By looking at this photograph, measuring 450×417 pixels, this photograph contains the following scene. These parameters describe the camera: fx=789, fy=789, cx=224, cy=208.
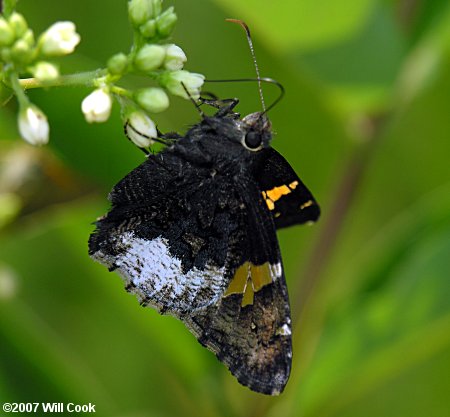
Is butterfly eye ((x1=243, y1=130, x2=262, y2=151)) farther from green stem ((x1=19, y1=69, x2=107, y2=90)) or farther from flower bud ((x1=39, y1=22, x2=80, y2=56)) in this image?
flower bud ((x1=39, y1=22, x2=80, y2=56))

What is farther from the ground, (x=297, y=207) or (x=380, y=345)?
(x=297, y=207)

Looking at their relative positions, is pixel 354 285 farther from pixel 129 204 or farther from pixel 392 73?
pixel 129 204

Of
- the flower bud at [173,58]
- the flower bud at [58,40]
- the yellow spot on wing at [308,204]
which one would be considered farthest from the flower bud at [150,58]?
the yellow spot on wing at [308,204]

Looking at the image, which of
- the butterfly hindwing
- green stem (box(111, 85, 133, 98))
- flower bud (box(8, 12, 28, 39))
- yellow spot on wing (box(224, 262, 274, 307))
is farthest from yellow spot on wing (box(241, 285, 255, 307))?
flower bud (box(8, 12, 28, 39))

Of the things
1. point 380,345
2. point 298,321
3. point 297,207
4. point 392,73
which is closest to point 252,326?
point 297,207

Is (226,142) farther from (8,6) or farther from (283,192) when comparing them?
(8,6)

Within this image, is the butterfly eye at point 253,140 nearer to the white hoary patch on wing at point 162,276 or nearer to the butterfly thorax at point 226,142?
the butterfly thorax at point 226,142

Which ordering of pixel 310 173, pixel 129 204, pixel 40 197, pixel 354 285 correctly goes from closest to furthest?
pixel 129 204 < pixel 40 197 < pixel 354 285 < pixel 310 173
